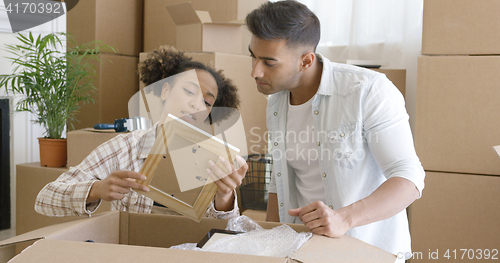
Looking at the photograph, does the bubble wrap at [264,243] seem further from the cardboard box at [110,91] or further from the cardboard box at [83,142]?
the cardboard box at [110,91]

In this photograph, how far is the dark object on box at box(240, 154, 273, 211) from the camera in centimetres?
204

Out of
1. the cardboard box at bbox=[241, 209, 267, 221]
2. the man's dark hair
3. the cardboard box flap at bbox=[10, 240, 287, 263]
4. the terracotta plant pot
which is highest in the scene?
the man's dark hair

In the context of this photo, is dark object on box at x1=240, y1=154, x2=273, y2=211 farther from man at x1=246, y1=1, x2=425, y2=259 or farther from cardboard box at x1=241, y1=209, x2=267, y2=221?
man at x1=246, y1=1, x2=425, y2=259

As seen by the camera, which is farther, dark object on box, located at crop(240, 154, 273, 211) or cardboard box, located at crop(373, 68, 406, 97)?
dark object on box, located at crop(240, 154, 273, 211)

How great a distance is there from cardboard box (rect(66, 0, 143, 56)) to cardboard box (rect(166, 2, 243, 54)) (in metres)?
0.53

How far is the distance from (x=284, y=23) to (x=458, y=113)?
2.78 feet

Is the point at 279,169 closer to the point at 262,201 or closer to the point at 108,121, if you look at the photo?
the point at 262,201

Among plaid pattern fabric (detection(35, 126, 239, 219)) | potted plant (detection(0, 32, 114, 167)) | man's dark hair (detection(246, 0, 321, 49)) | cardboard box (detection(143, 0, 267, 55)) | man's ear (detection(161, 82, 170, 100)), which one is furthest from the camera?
cardboard box (detection(143, 0, 267, 55))

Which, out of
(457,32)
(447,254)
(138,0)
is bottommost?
(447,254)

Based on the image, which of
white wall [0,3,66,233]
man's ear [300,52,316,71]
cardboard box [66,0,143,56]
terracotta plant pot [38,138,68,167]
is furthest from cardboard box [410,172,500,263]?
white wall [0,3,66,233]

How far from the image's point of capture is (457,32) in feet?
5.11

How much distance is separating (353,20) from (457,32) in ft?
2.25

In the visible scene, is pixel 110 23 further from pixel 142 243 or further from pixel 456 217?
pixel 456 217

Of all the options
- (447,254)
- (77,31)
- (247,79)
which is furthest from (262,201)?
(77,31)
